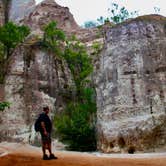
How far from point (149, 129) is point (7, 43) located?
41.6ft

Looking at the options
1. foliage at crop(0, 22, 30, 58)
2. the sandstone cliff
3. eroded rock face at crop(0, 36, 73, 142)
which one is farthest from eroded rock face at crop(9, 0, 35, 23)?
the sandstone cliff

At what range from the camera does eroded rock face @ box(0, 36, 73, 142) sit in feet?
71.6

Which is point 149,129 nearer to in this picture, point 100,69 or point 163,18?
point 100,69

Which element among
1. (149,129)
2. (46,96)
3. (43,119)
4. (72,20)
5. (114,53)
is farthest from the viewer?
(72,20)

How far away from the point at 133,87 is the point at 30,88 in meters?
7.26

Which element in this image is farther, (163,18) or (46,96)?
(46,96)

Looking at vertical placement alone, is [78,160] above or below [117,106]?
below

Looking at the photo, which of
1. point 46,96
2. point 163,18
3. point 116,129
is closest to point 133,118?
point 116,129

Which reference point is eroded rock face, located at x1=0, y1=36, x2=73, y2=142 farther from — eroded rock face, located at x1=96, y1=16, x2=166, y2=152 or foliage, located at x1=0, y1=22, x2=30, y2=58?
eroded rock face, located at x1=96, y1=16, x2=166, y2=152

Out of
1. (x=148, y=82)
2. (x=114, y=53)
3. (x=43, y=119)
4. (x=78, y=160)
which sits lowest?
(x=78, y=160)

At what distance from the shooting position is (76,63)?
2730 cm

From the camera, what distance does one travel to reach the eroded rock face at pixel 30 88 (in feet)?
71.6

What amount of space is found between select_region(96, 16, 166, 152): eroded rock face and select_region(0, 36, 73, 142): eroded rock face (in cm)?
472

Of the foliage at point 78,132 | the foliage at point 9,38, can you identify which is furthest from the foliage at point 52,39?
the foliage at point 78,132
